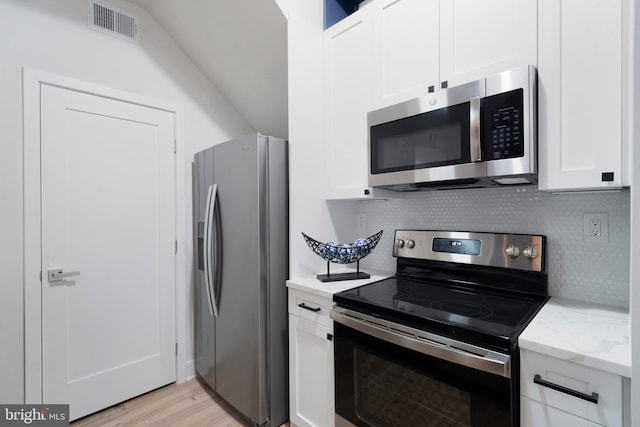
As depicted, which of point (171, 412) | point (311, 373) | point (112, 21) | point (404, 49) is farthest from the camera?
point (112, 21)

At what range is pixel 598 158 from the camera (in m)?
0.99

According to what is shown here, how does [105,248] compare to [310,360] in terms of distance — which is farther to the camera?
[105,248]

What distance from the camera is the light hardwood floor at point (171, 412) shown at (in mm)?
1896

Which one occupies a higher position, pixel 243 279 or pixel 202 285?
pixel 243 279

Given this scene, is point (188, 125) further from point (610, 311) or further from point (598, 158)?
point (610, 311)

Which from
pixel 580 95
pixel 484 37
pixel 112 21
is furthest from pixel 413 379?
pixel 112 21

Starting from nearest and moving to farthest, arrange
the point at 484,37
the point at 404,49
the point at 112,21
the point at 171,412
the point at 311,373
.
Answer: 1. the point at 484,37
2. the point at 404,49
3. the point at 311,373
4. the point at 171,412
5. the point at 112,21

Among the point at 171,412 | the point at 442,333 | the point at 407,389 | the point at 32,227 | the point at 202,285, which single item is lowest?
the point at 171,412

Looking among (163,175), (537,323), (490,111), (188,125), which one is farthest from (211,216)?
(537,323)

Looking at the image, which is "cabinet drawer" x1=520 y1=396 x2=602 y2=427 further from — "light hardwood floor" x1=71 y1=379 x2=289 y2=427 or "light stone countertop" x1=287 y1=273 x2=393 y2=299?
"light hardwood floor" x1=71 y1=379 x2=289 y2=427

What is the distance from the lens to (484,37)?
1.23 meters

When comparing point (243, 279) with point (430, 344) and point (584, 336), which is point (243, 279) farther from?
point (584, 336)

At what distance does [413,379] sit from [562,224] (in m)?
0.91

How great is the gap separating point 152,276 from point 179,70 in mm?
1650
